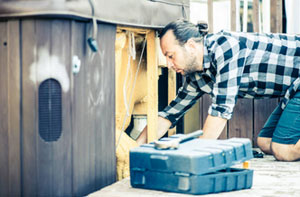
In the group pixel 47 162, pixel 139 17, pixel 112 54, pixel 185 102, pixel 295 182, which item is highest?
pixel 139 17

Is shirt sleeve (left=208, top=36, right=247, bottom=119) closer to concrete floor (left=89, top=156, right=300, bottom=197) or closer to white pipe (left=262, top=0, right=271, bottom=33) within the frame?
concrete floor (left=89, top=156, right=300, bottom=197)

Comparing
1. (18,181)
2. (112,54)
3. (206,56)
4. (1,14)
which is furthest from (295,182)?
(1,14)

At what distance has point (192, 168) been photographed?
2.22 meters

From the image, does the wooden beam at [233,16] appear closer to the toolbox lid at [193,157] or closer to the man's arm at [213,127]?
the man's arm at [213,127]

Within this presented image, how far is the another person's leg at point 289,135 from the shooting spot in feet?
10.9

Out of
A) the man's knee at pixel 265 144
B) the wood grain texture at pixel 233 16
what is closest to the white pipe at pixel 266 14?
the wood grain texture at pixel 233 16

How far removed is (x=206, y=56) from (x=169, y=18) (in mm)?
329

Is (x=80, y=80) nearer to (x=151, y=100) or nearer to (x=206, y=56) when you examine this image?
(x=151, y=100)

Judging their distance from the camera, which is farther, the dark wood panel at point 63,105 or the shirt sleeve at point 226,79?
the shirt sleeve at point 226,79

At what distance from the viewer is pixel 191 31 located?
3086 millimetres

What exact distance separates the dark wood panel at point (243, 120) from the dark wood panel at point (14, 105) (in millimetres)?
2361

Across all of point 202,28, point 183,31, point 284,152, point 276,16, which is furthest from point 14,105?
point 276,16

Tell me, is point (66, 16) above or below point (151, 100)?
above

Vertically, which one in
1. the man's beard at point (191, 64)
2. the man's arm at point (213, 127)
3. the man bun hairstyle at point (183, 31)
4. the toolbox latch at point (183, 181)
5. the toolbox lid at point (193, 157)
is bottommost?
the toolbox latch at point (183, 181)
